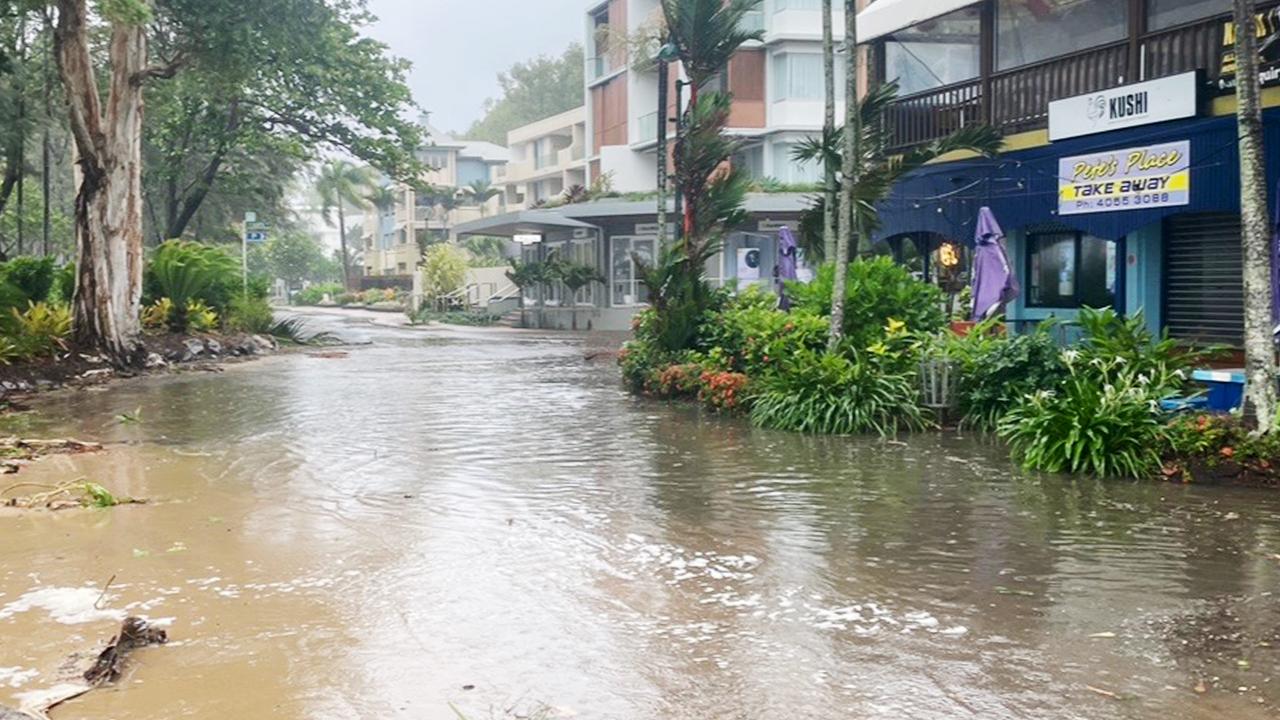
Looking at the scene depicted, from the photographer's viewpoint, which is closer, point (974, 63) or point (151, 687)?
point (151, 687)

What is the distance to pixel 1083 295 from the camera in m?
18.0

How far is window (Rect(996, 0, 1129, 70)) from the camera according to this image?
59.2 feet

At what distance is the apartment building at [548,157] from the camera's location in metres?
65.1

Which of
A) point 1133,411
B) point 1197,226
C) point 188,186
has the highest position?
point 188,186

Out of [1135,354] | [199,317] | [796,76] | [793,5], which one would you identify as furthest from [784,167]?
[1135,354]

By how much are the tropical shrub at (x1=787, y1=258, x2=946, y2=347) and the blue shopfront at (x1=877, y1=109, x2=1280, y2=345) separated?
92.9 inches

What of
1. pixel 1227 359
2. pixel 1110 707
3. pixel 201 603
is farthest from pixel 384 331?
pixel 1110 707

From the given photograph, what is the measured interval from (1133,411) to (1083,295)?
7.91 meters

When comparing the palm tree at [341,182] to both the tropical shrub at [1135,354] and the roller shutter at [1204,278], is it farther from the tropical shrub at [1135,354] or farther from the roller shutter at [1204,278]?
the tropical shrub at [1135,354]

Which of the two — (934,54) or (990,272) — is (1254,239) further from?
(934,54)

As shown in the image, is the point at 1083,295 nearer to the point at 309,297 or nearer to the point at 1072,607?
the point at 1072,607

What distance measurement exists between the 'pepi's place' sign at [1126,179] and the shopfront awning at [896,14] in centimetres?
332

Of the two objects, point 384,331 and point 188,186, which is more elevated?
point 188,186

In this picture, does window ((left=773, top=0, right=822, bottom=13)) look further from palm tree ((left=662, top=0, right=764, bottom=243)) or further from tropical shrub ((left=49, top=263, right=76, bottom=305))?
tropical shrub ((left=49, top=263, right=76, bottom=305))
